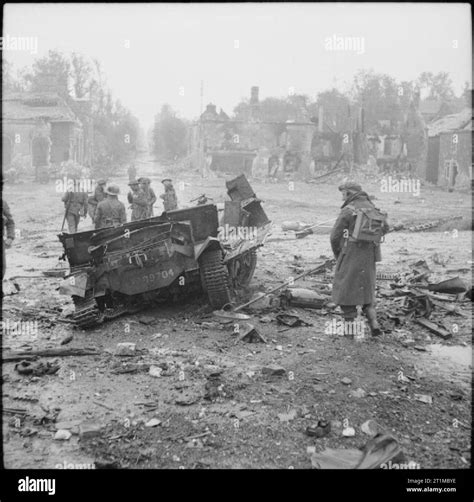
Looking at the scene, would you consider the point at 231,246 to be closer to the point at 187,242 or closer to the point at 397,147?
the point at 187,242

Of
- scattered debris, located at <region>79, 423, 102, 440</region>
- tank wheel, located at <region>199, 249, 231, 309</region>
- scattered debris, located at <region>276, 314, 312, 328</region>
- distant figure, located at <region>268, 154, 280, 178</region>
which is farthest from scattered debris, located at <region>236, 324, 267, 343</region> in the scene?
distant figure, located at <region>268, 154, 280, 178</region>

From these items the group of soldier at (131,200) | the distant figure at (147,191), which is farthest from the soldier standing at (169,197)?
the distant figure at (147,191)

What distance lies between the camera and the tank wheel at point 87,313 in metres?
7.26

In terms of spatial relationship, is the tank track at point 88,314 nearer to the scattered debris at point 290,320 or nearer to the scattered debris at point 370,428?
the scattered debris at point 290,320

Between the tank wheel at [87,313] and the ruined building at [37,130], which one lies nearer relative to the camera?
the tank wheel at [87,313]

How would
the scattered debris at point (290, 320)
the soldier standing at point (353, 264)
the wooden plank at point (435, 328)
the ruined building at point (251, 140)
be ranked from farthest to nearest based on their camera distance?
1. the ruined building at point (251, 140)
2. the scattered debris at point (290, 320)
3. the wooden plank at point (435, 328)
4. the soldier standing at point (353, 264)

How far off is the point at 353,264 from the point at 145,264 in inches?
106

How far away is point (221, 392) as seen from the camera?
17.7ft

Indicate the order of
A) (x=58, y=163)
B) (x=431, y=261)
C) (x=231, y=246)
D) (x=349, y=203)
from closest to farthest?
(x=349, y=203)
(x=231, y=246)
(x=431, y=261)
(x=58, y=163)

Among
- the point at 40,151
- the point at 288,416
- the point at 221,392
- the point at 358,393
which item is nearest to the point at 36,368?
the point at 221,392

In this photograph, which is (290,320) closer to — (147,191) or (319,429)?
(319,429)

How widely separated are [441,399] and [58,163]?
37878mm

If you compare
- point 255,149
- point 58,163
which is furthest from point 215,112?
point 58,163

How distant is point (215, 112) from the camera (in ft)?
161
